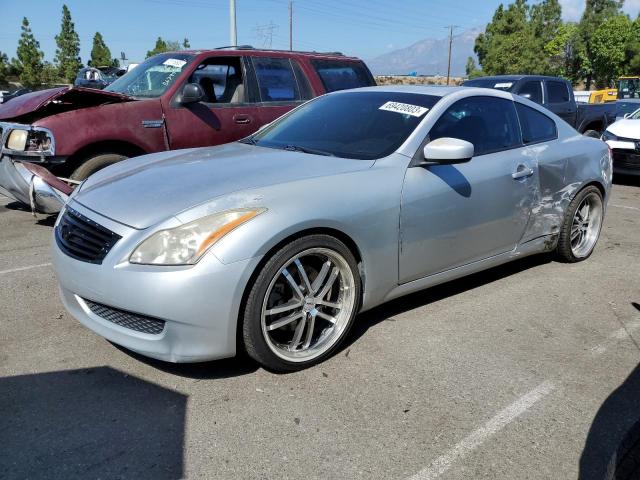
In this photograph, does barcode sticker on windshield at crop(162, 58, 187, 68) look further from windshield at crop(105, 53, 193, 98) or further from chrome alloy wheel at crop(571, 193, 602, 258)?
chrome alloy wheel at crop(571, 193, 602, 258)

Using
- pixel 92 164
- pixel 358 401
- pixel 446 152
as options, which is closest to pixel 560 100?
pixel 446 152

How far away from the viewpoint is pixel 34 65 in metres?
51.9

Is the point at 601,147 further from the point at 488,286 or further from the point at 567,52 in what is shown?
the point at 567,52

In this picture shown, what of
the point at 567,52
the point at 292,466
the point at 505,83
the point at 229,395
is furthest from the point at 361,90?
the point at 567,52

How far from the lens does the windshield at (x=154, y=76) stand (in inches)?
241

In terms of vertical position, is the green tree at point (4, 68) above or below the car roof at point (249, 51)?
below

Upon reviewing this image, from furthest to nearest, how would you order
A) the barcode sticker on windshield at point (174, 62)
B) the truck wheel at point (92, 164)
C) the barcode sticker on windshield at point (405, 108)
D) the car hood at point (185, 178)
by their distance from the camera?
the barcode sticker on windshield at point (174, 62)
the truck wheel at point (92, 164)
the barcode sticker on windshield at point (405, 108)
the car hood at point (185, 178)

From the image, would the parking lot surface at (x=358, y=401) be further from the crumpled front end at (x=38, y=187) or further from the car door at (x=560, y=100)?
the car door at (x=560, y=100)

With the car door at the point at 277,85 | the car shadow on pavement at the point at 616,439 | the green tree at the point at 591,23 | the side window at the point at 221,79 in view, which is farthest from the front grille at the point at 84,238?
the green tree at the point at 591,23

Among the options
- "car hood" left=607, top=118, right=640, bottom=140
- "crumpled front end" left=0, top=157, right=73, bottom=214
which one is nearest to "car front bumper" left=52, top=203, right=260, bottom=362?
"crumpled front end" left=0, top=157, right=73, bottom=214

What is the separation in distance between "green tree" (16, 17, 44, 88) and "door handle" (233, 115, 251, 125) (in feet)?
172

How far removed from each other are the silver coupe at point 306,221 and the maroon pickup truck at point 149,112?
6.02 feet

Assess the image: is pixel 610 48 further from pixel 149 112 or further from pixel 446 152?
pixel 446 152

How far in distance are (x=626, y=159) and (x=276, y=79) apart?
6.55 meters
